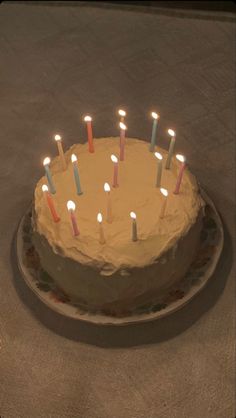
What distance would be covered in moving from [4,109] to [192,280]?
1257mm

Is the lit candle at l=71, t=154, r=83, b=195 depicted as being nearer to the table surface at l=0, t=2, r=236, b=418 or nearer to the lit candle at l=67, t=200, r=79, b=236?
the lit candle at l=67, t=200, r=79, b=236

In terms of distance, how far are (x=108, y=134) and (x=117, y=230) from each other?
830mm

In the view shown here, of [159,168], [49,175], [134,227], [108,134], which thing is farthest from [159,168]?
[108,134]

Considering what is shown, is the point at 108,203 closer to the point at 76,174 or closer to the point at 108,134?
the point at 76,174

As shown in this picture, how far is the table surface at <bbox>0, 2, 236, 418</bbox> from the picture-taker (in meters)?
1.63

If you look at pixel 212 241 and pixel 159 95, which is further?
pixel 159 95

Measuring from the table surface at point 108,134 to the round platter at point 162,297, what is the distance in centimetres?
10

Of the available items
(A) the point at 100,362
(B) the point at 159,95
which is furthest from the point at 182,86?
(A) the point at 100,362

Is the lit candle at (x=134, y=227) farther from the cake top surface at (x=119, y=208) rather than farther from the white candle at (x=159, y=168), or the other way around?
the white candle at (x=159, y=168)

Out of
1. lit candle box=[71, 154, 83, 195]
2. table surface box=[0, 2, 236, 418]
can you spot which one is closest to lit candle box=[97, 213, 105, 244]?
lit candle box=[71, 154, 83, 195]

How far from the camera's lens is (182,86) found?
7.98 feet

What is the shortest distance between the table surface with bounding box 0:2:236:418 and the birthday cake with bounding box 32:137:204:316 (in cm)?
18

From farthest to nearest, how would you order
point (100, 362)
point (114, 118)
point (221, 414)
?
point (114, 118) → point (100, 362) → point (221, 414)

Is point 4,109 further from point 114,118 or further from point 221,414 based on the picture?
point 221,414
